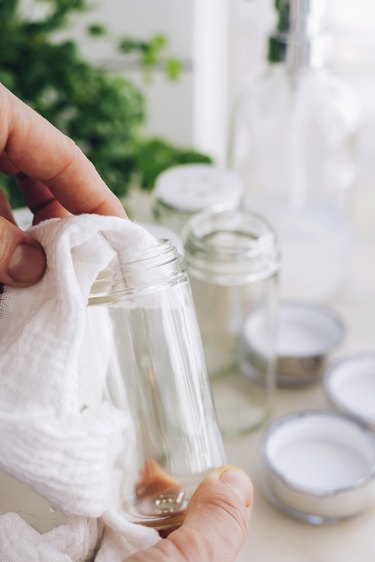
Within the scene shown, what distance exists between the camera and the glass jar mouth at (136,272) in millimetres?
415

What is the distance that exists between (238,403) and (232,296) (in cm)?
11

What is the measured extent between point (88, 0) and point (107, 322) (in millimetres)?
676

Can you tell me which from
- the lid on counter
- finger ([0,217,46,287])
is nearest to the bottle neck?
the lid on counter

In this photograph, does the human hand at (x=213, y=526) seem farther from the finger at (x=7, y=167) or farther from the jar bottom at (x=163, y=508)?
the finger at (x=7, y=167)

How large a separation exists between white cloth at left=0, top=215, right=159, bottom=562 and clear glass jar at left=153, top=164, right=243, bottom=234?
27cm

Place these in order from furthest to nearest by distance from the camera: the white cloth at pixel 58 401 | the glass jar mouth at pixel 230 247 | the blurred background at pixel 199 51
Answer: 1. the blurred background at pixel 199 51
2. the glass jar mouth at pixel 230 247
3. the white cloth at pixel 58 401

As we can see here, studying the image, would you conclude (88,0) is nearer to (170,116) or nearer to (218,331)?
(170,116)

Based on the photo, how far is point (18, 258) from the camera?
1.27ft

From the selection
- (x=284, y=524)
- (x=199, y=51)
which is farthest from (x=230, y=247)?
(x=199, y=51)

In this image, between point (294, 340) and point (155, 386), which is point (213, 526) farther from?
point (294, 340)

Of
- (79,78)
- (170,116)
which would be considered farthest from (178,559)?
(170,116)

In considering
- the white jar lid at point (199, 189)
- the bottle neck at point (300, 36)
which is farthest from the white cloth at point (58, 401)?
the bottle neck at point (300, 36)

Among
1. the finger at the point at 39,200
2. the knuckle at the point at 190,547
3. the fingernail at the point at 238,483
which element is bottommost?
the fingernail at the point at 238,483

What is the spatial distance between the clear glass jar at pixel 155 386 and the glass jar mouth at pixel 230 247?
17 cm
